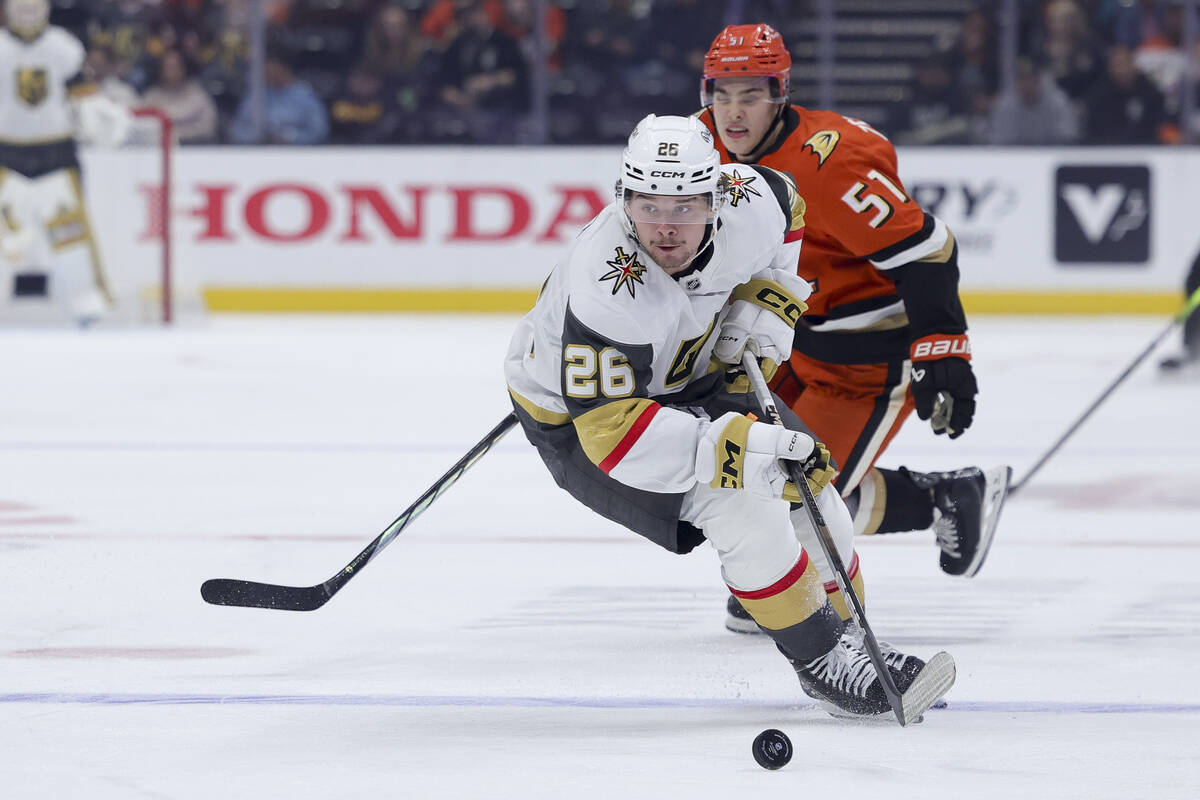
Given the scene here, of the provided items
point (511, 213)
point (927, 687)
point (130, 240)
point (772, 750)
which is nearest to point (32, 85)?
point (130, 240)

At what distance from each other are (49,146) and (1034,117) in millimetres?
4702

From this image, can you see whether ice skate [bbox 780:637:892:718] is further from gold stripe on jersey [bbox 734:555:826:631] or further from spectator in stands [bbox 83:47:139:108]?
spectator in stands [bbox 83:47:139:108]

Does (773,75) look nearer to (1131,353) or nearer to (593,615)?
(593,615)

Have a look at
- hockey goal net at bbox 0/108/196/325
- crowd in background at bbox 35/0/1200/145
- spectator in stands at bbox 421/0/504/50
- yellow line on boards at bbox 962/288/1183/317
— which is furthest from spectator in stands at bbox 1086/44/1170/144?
hockey goal net at bbox 0/108/196/325

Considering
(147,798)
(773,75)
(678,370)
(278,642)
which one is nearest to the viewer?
(147,798)

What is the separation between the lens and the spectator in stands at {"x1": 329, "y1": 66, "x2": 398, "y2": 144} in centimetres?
926

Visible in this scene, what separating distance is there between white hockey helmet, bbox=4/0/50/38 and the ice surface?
3.30m

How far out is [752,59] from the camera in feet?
10.9

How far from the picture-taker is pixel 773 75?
3338 mm

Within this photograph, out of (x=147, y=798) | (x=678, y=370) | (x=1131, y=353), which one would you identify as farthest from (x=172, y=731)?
(x=1131, y=353)

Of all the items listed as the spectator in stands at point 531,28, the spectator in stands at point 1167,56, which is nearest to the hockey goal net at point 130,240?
the spectator in stands at point 531,28

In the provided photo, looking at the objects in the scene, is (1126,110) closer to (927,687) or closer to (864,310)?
(864,310)

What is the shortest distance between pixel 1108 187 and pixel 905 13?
162cm

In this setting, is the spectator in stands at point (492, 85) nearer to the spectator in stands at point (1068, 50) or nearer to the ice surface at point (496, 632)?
the spectator in stands at point (1068, 50)
